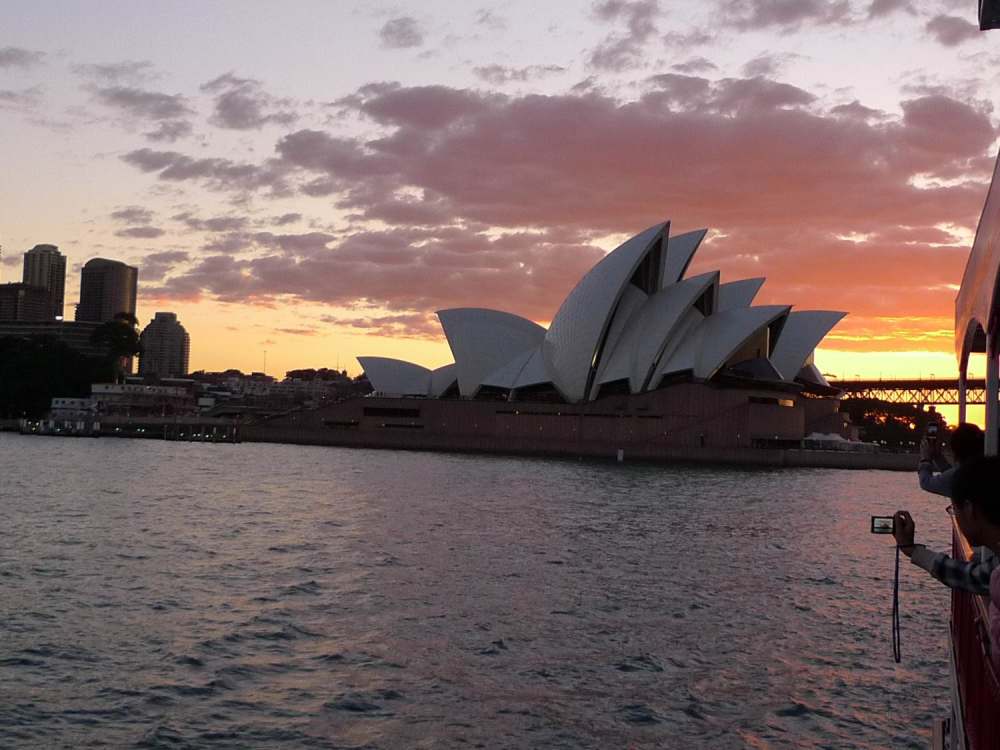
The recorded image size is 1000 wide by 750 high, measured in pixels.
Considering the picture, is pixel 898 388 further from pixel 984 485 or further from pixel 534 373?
pixel 984 485

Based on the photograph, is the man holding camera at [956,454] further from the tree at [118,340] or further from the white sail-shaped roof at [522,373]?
the tree at [118,340]

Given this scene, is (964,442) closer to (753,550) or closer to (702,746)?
(702,746)

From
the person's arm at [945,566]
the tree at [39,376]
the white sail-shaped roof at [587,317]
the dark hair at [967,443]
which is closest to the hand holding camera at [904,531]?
the person's arm at [945,566]

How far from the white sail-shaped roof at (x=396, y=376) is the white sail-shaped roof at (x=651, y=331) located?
17.5 meters

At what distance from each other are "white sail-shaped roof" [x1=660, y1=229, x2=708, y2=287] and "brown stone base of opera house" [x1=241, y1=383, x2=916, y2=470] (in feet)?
22.2

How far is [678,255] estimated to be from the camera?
62.4 m

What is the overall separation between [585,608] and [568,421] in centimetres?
5543

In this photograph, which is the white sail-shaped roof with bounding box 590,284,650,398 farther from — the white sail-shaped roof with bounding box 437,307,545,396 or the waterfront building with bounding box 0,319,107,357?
the waterfront building with bounding box 0,319,107,357

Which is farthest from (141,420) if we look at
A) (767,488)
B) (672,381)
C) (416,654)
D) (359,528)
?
(416,654)

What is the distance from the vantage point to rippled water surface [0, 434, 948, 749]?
8.59 m

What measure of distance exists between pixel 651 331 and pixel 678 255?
186 inches

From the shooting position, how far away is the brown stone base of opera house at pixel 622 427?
64.3 metres

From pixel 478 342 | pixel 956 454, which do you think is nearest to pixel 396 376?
pixel 478 342

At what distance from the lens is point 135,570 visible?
1578cm
